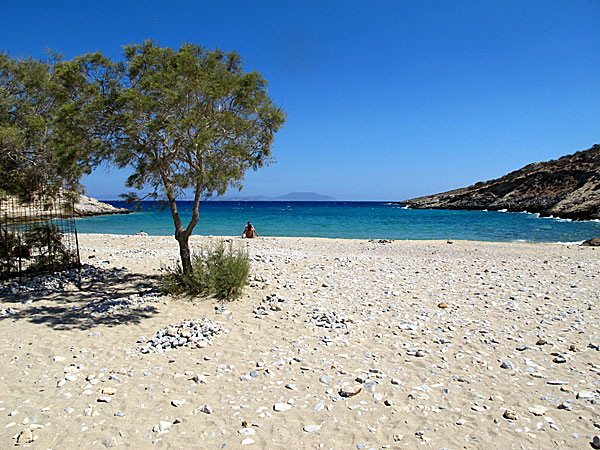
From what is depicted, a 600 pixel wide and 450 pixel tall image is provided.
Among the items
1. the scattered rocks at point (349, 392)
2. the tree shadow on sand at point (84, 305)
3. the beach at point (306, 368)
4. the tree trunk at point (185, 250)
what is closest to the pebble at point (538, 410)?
the beach at point (306, 368)

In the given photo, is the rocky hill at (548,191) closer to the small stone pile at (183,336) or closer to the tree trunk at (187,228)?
the tree trunk at (187,228)

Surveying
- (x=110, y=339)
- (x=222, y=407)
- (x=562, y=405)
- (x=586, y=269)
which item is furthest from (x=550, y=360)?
(x=586, y=269)

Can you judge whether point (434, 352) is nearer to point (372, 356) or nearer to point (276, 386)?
point (372, 356)

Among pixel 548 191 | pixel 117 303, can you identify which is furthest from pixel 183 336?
pixel 548 191

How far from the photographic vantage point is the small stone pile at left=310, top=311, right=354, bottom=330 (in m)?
7.68

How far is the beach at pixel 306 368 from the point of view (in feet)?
14.0

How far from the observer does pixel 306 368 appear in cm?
585

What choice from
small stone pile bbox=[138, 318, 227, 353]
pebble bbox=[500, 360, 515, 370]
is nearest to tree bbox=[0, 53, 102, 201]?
small stone pile bbox=[138, 318, 227, 353]

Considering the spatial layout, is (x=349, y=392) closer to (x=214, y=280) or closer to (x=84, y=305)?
(x=214, y=280)

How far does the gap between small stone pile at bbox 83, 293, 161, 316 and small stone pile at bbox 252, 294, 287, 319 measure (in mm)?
2690

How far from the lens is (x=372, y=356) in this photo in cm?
627

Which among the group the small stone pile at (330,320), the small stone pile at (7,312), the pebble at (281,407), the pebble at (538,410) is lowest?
the pebble at (281,407)

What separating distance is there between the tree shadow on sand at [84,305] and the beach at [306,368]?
58 mm

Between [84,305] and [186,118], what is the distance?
540cm
